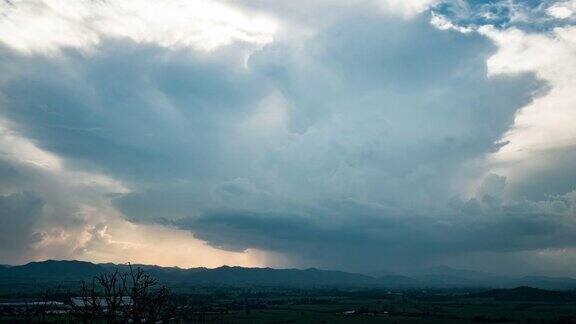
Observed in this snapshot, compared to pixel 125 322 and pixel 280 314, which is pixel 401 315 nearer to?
pixel 280 314

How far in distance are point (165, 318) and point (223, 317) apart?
455ft

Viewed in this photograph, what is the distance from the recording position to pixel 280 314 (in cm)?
16200

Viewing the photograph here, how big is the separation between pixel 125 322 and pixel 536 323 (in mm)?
146892

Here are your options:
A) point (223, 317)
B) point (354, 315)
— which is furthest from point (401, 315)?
point (223, 317)

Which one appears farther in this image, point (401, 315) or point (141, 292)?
point (401, 315)

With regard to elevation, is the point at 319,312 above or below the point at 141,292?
below

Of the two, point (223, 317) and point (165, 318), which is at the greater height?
point (165, 318)

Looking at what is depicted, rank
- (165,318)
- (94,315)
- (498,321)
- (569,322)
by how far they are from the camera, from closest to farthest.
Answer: (94,315) < (165,318) < (569,322) < (498,321)

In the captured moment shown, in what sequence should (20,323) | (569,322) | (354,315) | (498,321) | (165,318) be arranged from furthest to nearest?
(354,315)
(498,321)
(569,322)
(20,323)
(165,318)

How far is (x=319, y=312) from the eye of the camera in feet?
560

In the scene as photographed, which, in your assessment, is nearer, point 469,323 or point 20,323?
point 20,323

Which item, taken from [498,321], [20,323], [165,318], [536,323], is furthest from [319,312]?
[165,318]

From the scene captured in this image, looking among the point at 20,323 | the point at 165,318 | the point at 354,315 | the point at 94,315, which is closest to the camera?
the point at 94,315

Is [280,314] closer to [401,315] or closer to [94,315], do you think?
[401,315]
